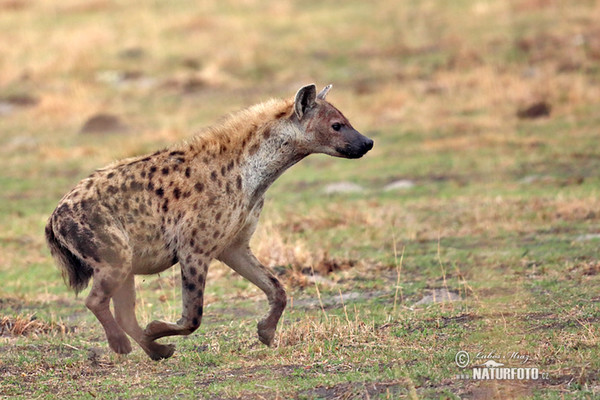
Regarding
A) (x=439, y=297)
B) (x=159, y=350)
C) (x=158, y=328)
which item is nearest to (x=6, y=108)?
(x=439, y=297)

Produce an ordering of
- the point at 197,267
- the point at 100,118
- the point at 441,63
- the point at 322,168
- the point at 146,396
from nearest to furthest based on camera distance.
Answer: the point at 146,396 → the point at 197,267 → the point at 322,168 → the point at 100,118 → the point at 441,63

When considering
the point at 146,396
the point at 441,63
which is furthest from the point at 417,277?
the point at 441,63

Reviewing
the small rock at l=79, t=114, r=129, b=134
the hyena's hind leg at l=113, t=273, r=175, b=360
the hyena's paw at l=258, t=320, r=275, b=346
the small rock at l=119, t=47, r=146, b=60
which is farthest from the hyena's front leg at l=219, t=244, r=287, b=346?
the small rock at l=119, t=47, r=146, b=60

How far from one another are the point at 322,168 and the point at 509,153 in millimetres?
2100

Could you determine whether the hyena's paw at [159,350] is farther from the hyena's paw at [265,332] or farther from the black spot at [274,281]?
the black spot at [274,281]

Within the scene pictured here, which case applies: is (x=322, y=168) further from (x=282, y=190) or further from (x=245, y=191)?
(x=245, y=191)

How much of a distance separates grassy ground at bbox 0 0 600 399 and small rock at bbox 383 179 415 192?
0.35 ft

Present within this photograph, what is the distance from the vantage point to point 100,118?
48.1 ft

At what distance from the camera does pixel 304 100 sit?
5902 mm

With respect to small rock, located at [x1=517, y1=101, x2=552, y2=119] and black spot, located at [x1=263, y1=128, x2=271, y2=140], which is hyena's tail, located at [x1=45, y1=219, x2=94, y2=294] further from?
small rock, located at [x1=517, y1=101, x2=552, y2=119]

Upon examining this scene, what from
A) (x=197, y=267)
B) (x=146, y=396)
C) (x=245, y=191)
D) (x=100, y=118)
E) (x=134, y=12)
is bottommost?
(x=146, y=396)

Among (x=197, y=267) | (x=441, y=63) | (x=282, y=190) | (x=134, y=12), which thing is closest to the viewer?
(x=197, y=267)

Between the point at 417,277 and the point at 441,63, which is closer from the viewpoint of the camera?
the point at 417,277
